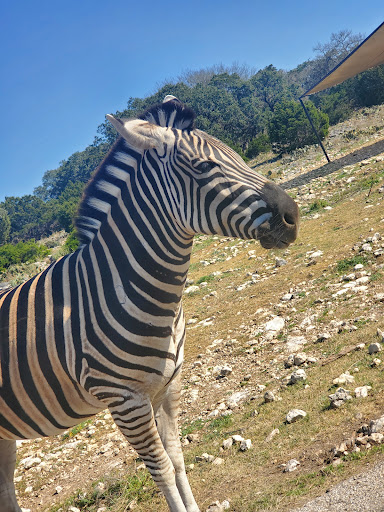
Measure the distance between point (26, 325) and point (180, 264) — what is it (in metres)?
1.04

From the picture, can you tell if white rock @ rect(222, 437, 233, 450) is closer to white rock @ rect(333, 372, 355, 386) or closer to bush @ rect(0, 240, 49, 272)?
white rock @ rect(333, 372, 355, 386)

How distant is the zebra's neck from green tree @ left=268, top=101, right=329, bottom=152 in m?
24.2

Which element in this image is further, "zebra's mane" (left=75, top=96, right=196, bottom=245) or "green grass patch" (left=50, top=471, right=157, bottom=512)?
"green grass patch" (left=50, top=471, right=157, bottom=512)

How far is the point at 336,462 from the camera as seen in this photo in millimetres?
2715

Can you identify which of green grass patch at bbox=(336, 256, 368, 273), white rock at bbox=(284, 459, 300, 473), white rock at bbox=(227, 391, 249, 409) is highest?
green grass patch at bbox=(336, 256, 368, 273)

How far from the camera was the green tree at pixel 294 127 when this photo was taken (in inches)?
1013

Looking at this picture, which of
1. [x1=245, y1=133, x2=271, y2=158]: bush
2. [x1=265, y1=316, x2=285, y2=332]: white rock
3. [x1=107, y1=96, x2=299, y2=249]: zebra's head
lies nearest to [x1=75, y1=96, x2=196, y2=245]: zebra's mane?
[x1=107, y1=96, x2=299, y2=249]: zebra's head

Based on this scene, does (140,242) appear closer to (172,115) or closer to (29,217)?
(172,115)

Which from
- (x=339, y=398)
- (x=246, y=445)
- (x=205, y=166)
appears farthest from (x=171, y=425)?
(x=205, y=166)

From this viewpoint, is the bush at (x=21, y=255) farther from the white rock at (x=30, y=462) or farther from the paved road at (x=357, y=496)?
the paved road at (x=357, y=496)

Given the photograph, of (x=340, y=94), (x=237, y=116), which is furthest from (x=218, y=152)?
(x=237, y=116)

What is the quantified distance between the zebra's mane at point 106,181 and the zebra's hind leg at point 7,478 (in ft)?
5.78

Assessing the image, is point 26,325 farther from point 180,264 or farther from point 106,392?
point 180,264

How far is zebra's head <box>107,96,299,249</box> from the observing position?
2500 millimetres
